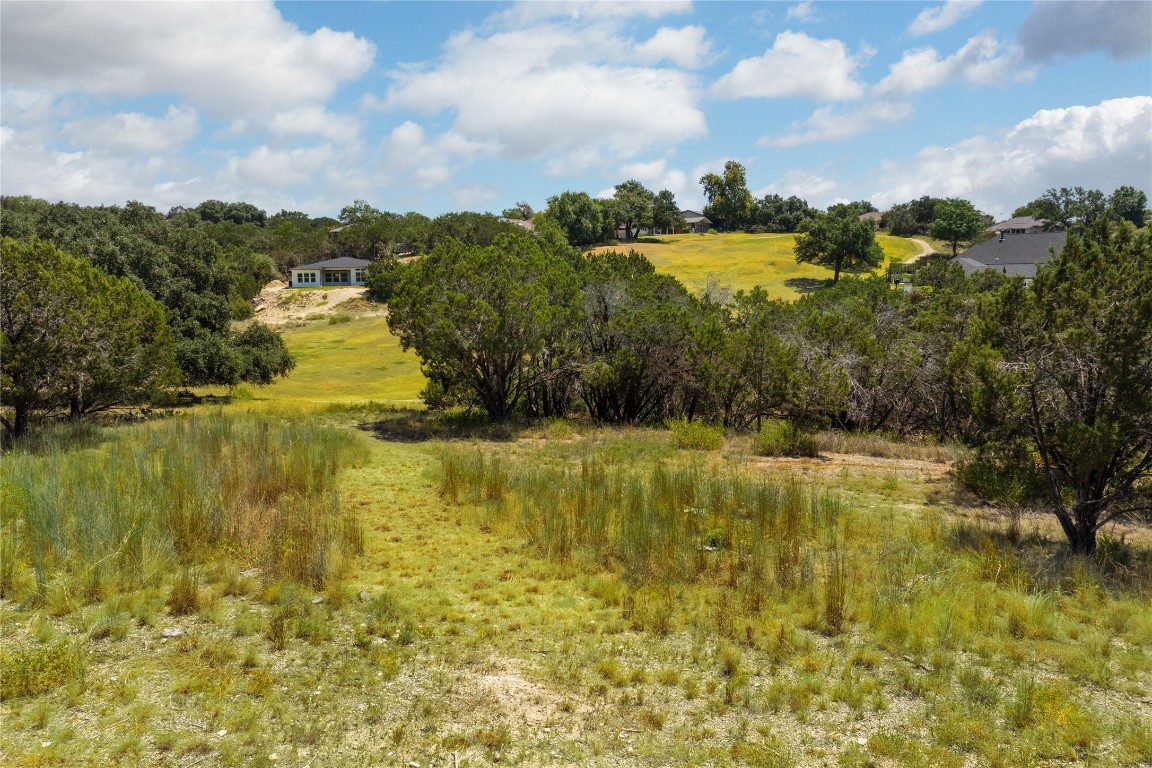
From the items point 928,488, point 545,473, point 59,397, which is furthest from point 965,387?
point 59,397

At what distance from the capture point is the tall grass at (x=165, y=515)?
27.1 ft

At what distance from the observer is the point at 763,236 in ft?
324

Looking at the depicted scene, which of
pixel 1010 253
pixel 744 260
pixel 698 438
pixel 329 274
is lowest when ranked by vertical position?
pixel 698 438

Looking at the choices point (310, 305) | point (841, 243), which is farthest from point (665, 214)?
point (310, 305)

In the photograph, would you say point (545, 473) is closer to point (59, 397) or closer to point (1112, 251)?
point (1112, 251)

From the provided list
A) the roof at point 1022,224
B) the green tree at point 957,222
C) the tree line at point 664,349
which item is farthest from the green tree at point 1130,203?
the tree line at point 664,349

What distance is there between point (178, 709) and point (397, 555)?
12.9 ft

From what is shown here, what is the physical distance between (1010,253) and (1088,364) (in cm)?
7171

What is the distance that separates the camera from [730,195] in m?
114

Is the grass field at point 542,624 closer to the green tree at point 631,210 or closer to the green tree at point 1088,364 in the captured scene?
the green tree at point 1088,364

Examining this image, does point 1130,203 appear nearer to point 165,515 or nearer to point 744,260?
point 744,260

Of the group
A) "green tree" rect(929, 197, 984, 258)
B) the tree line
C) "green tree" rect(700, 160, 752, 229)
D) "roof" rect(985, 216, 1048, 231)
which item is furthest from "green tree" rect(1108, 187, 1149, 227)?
the tree line

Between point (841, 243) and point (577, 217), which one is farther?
point (577, 217)

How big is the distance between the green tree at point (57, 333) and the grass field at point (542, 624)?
3.83 meters
